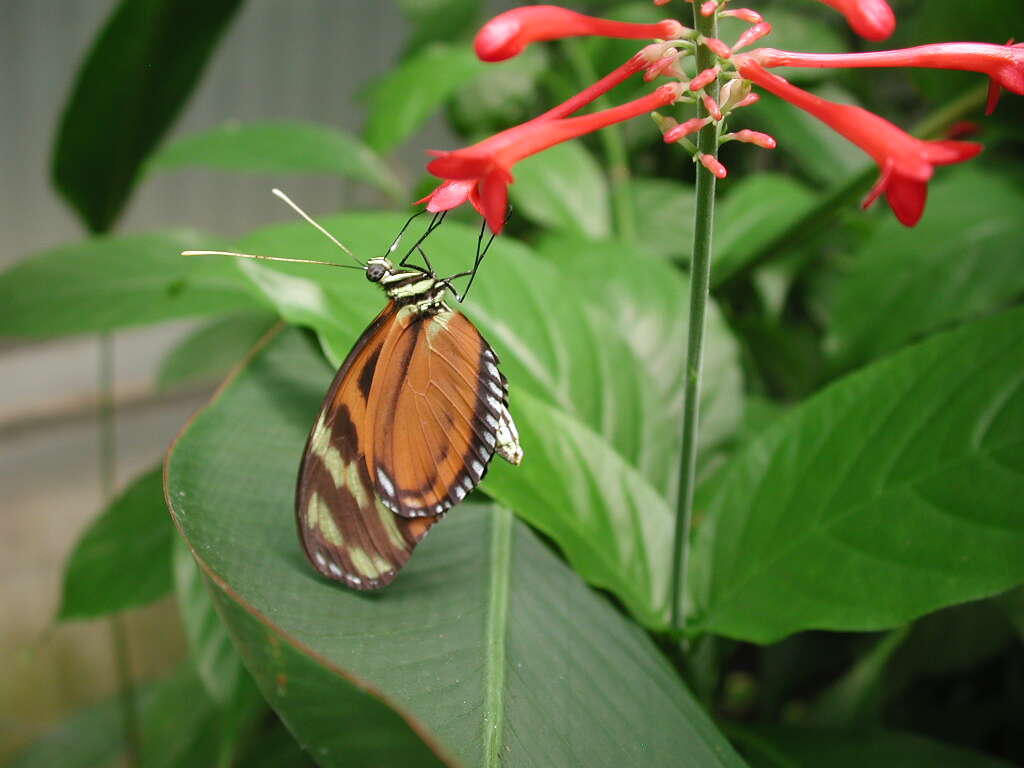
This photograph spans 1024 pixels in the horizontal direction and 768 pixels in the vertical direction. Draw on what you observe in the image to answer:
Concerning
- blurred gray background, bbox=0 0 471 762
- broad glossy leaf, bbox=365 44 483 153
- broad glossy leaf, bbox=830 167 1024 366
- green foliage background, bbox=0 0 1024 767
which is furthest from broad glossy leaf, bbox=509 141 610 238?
blurred gray background, bbox=0 0 471 762

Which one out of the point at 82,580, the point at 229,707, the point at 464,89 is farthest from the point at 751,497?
the point at 464,89

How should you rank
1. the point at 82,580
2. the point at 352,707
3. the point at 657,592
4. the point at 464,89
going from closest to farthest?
the point at 352,707 < the point at 657,592 < the point at 82,580 < the point at 464,89

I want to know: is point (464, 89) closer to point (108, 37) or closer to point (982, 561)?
point (108, 37)

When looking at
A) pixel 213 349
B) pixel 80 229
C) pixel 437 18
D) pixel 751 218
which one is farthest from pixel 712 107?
pixel 80 229

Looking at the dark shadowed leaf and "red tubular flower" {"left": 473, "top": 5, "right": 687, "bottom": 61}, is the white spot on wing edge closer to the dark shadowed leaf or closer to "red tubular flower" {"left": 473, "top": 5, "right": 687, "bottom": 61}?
"red tubular flower" {"left": 473, "top": 5, "right": 687, "bottom": 61}

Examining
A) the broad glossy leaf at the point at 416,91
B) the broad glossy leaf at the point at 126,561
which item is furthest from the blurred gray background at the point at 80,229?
the broad glossy leaf at the point at 126,561

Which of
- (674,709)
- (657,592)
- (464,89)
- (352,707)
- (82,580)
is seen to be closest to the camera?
(352,707)
